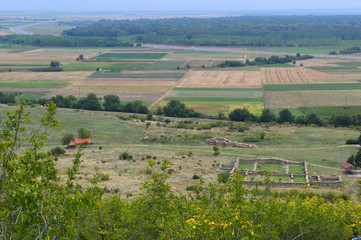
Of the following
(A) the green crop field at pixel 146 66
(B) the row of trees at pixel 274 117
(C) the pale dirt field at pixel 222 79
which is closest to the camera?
(B) the row of trees at pixel 274 117

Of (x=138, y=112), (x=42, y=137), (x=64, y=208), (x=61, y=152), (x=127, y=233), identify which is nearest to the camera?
(x=64, y=208)

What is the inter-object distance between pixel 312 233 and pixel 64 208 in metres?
15.4

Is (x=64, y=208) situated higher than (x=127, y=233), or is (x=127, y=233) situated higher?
(x=64, y=208)

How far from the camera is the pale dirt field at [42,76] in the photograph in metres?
118

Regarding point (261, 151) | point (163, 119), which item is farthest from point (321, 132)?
point (163, 119)

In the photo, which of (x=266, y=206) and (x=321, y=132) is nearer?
(x=266, y=206)

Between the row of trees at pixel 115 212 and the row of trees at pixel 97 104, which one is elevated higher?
the row of trees at pixel 115 212

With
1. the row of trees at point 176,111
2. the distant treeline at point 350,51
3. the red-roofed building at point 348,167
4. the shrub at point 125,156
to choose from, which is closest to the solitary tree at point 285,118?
the row of trees at point 176,111

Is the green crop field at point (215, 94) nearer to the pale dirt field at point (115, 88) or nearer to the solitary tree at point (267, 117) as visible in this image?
the pale dirt field at point (115, 88)

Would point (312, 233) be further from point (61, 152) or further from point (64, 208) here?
point (61, 152)

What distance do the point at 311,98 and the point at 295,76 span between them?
87.7 ft

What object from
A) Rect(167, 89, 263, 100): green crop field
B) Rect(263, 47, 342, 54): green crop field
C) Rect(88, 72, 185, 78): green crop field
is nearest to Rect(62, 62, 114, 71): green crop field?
Rect(88, 72, 185, 78): green crop field

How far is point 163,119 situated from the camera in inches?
3127

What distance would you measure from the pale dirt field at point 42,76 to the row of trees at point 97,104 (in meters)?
26.9
